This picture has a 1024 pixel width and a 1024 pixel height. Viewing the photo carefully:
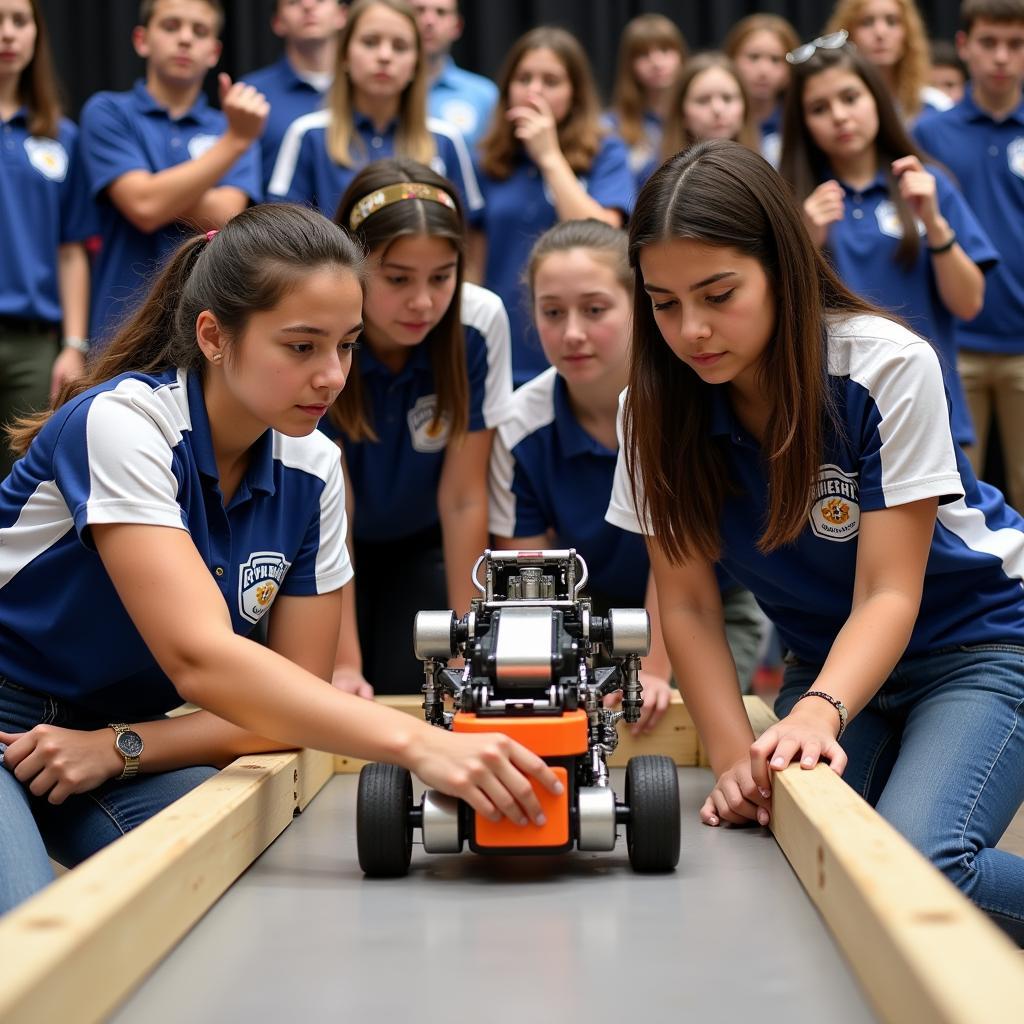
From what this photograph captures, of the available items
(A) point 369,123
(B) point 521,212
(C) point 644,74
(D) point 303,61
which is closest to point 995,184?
(C) point 644,74

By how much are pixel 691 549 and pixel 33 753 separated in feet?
2.69

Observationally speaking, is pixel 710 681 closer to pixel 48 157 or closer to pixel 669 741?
pixel 669 741

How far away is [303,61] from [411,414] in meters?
1.54

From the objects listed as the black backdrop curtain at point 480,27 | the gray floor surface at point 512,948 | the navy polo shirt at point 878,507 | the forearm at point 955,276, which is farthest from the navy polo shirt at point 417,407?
the black backdrop curtain at point 480,27

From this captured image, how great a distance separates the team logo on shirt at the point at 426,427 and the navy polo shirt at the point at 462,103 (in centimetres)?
128

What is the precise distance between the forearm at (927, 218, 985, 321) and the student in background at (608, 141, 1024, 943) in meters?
1.20

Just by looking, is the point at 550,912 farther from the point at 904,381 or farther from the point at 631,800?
the point at 904,381

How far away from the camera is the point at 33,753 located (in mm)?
1453

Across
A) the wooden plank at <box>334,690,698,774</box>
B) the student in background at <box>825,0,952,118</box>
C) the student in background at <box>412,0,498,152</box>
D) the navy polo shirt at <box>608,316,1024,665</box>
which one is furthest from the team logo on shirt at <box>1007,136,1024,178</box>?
the wooden plank at <box>334,690,698,774</box>

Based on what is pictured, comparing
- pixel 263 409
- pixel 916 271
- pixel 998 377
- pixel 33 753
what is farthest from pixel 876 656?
pixel 998 377

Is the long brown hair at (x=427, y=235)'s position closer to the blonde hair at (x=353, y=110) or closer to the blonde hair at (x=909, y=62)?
the blonde hair at (x=353, y=110)

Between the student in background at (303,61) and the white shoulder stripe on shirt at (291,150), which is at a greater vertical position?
the student in background at (303,61)

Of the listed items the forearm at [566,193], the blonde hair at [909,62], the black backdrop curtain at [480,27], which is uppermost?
the black backdrop curtain at [480,27]

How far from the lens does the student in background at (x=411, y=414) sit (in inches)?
86.1
